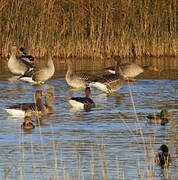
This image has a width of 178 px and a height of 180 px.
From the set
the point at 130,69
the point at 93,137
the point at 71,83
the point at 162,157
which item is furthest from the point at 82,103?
the point at 130,69

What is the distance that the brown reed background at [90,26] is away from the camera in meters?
25.4

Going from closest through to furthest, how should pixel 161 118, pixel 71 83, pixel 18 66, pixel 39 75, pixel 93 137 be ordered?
pixel 93 137
pixel 161 118
pixel 71 83
pixel 39 75
pixel 18 66

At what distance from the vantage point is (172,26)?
25734 millimetres

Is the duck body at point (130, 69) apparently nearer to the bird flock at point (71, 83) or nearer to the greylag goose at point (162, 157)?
the bird flock at point (71, 83)

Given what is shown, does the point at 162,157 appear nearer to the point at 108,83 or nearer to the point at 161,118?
the point at 161,118

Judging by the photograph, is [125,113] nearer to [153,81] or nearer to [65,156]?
[65,156]

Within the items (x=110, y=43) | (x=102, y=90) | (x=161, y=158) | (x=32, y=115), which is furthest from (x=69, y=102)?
(x=110, y=43)

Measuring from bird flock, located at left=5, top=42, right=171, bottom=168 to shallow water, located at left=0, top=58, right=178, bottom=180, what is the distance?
18 cm

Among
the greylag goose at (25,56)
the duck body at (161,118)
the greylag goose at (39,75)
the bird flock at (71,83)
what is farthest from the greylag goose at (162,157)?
the greylag goose at (25,56)

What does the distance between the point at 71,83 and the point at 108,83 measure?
1.52 metres

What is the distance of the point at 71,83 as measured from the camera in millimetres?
18078

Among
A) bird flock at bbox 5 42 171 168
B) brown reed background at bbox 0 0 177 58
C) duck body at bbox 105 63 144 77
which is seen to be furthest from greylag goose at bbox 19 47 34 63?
duck body at bbox 105 63 144 77

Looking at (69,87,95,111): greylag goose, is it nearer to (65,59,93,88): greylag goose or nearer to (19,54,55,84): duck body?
(65,59,93,88): greylag goose

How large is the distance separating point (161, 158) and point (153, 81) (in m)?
10.9
